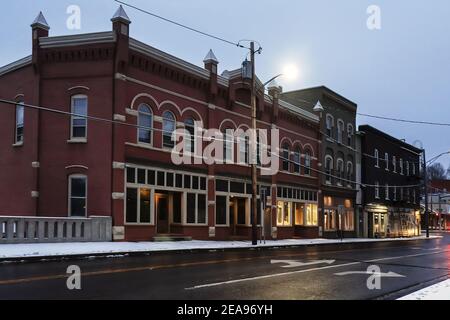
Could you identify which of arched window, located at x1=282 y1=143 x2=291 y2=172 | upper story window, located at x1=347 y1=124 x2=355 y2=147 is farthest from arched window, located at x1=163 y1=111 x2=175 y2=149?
upper story window, located at x1=347 y1=124 x2=355 y2=147

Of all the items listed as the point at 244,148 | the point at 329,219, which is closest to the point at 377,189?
the point at 329,219

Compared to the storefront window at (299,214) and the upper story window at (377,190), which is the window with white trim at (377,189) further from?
the storefront window at (299,214)

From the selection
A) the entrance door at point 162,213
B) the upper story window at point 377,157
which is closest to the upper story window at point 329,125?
the upper story window at point 377,157

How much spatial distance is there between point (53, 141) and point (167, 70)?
6.94 metres

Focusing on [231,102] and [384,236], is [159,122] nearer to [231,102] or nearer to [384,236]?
[231,102]

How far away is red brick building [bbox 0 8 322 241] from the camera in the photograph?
2525 centimetres

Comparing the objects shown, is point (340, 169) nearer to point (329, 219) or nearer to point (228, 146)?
point (329, 219)

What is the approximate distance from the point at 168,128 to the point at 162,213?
4526 millimetres

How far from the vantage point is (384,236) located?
53750 mm

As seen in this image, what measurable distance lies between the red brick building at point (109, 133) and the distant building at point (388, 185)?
964 inches

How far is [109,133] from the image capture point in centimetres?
2523

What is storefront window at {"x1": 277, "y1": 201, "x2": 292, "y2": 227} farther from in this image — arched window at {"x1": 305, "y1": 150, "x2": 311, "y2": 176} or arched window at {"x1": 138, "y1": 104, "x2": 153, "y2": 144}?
arched window at {"x1": 138, "y1": 104, "x2": 153, "y2": 144}

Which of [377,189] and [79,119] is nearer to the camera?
[79,119]
